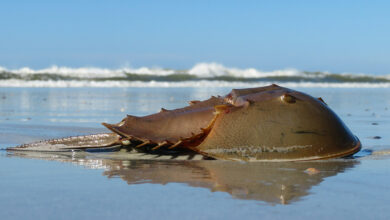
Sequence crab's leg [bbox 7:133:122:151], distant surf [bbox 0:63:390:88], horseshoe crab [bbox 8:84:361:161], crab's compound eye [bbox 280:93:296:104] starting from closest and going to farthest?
horseshoe crab [bbox 8:84:361:161], crab's compound eye [bbox 280:93:296:104], crab's leg [bbox 7:133:122:151], distant surf [bbox 0:63:390:88]

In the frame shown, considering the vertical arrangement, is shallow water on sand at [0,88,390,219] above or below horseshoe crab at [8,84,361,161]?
below

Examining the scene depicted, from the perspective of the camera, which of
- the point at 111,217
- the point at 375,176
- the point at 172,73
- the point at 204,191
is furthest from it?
the point at 172,73

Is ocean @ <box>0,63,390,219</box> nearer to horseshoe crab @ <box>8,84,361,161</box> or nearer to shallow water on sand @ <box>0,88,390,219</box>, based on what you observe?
shallow water on sand @ <box>0,88,390,219</box>

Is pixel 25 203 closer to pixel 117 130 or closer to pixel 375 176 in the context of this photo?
pixel 117 130

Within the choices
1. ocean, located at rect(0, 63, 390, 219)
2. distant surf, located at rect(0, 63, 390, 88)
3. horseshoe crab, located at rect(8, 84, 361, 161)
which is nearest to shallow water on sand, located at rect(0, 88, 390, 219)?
ocean, located at rect(0, 63, 390, 219)


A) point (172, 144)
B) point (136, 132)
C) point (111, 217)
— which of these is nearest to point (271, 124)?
point (172, 144)
